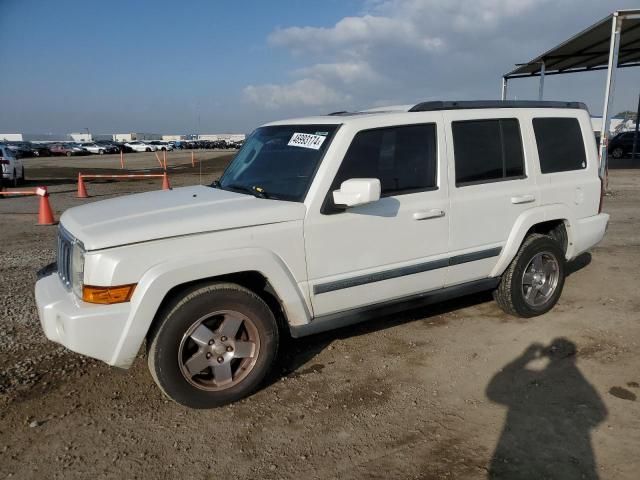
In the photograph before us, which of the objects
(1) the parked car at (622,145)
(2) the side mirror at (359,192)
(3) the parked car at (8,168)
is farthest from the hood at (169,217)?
(1) the parked car at (622,145)

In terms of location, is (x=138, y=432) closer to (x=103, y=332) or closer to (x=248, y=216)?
(x=103, y=332)

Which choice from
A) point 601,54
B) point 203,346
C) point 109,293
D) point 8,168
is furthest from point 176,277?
point 601,54

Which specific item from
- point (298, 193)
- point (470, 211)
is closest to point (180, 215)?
point (298, 193)

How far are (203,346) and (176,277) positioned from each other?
0.53 meters

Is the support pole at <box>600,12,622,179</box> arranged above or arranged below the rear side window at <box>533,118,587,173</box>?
above

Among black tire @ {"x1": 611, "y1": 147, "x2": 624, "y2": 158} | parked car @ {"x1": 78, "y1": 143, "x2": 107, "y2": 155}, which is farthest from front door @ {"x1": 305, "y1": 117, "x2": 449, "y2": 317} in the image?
parked car @ {"x1": 78, "y1": 143, "x2": 107, "y2": 155}

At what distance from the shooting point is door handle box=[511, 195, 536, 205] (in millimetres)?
4188

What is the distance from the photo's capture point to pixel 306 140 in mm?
3660

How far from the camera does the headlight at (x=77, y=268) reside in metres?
2.92

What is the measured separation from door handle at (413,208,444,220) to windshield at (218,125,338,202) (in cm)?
85

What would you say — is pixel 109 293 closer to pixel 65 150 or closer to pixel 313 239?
pixel 313 239

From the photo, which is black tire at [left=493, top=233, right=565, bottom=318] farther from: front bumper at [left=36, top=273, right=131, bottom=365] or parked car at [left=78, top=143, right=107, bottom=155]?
parked car at [left=78, top=143, right=107, bottom=155]

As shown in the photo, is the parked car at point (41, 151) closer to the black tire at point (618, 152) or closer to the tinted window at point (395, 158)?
the black tire at point (618, 152)

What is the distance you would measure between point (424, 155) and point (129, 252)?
2.25 meters
